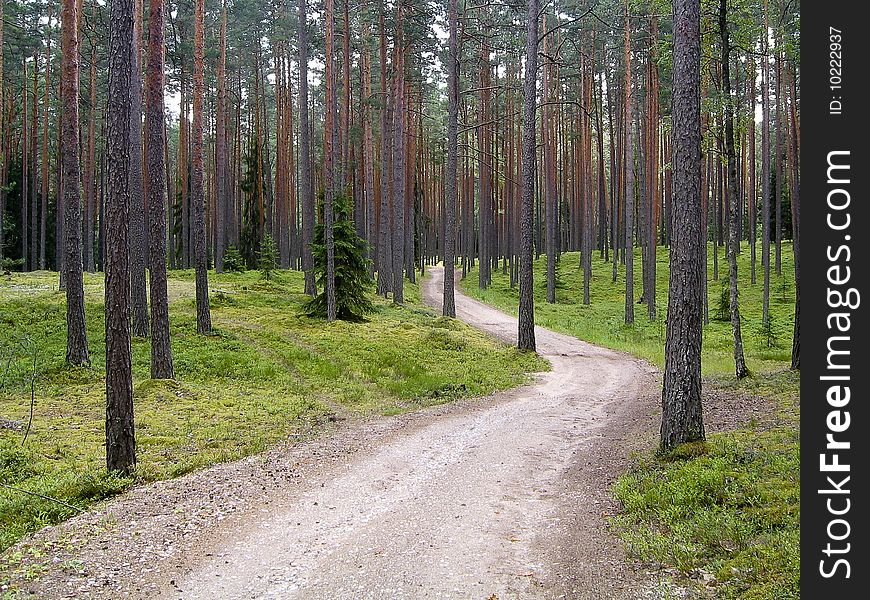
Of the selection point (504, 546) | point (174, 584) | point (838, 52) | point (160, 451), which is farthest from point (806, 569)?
point (160, 451)

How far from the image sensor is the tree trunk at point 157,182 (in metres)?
13.5

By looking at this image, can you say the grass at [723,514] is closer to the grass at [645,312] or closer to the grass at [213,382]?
the grass at [213,382]

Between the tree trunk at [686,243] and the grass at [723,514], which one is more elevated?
the tree trunk at [686,243]

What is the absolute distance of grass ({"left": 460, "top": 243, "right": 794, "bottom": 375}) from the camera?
19.8m

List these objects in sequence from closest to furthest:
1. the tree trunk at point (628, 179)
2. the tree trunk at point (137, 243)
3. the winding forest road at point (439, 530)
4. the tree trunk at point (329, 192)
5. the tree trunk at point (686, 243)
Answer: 1. the winding forest road at point (439, 530)
2. the tree trunk at point (686, 243)
3. the tree trunk at point (137, 243)
4. the tree trunk at point (329, 192)
5. the tree trunk at point (628, 179)

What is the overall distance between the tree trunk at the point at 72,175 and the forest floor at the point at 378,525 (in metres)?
7.67

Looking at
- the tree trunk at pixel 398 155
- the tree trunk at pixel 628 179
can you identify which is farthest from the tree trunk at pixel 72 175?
the tree trunk at pixel 628 179

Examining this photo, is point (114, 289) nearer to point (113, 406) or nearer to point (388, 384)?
point (113, 406)

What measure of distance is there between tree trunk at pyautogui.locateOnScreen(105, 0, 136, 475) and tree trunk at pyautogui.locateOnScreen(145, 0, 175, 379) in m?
5.59

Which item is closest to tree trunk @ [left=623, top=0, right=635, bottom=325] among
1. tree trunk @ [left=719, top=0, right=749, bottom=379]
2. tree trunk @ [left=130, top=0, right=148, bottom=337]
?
tree trunk @ [left=719, top=0, right=749, bottom=379]

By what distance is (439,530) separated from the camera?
6273mm

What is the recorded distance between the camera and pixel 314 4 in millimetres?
30812

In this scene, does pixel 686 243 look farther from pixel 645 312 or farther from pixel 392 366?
pixel 645 312

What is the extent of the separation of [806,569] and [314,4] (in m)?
32.5
